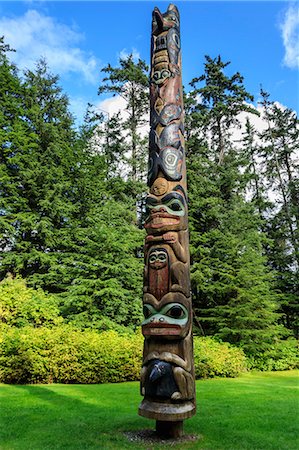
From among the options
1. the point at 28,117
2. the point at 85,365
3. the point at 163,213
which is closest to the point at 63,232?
the point at 28,117

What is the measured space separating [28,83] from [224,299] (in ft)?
61.8

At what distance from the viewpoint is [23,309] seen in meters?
14.8

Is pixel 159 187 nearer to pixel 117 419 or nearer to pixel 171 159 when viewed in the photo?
pixel 171 159

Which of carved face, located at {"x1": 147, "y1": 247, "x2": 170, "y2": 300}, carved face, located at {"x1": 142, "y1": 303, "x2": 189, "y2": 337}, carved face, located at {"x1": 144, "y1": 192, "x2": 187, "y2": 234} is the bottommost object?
carved face, located at {"x1": 142, "y1": 303, "x2": 189, "y2": 337}

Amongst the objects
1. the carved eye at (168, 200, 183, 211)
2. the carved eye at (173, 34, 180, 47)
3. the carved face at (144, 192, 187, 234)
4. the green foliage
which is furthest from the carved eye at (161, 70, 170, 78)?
the green foliage

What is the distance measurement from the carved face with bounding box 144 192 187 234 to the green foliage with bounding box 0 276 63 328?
9.93 metres

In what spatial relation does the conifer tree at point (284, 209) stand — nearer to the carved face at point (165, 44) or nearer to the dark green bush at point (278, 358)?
the dark green bush at point (278, 358)

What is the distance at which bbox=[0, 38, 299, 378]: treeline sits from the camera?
656 inches

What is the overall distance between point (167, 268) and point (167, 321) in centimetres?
83

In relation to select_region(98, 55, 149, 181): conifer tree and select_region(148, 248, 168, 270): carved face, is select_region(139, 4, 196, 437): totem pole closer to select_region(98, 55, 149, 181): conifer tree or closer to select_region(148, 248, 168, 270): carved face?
select_region(148, 248, 168, 270): carved face

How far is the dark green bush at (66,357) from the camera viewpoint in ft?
35.6

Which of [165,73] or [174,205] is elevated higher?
[165,73]

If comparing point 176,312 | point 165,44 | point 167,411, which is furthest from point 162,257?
point 165,44

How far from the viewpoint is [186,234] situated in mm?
6000
